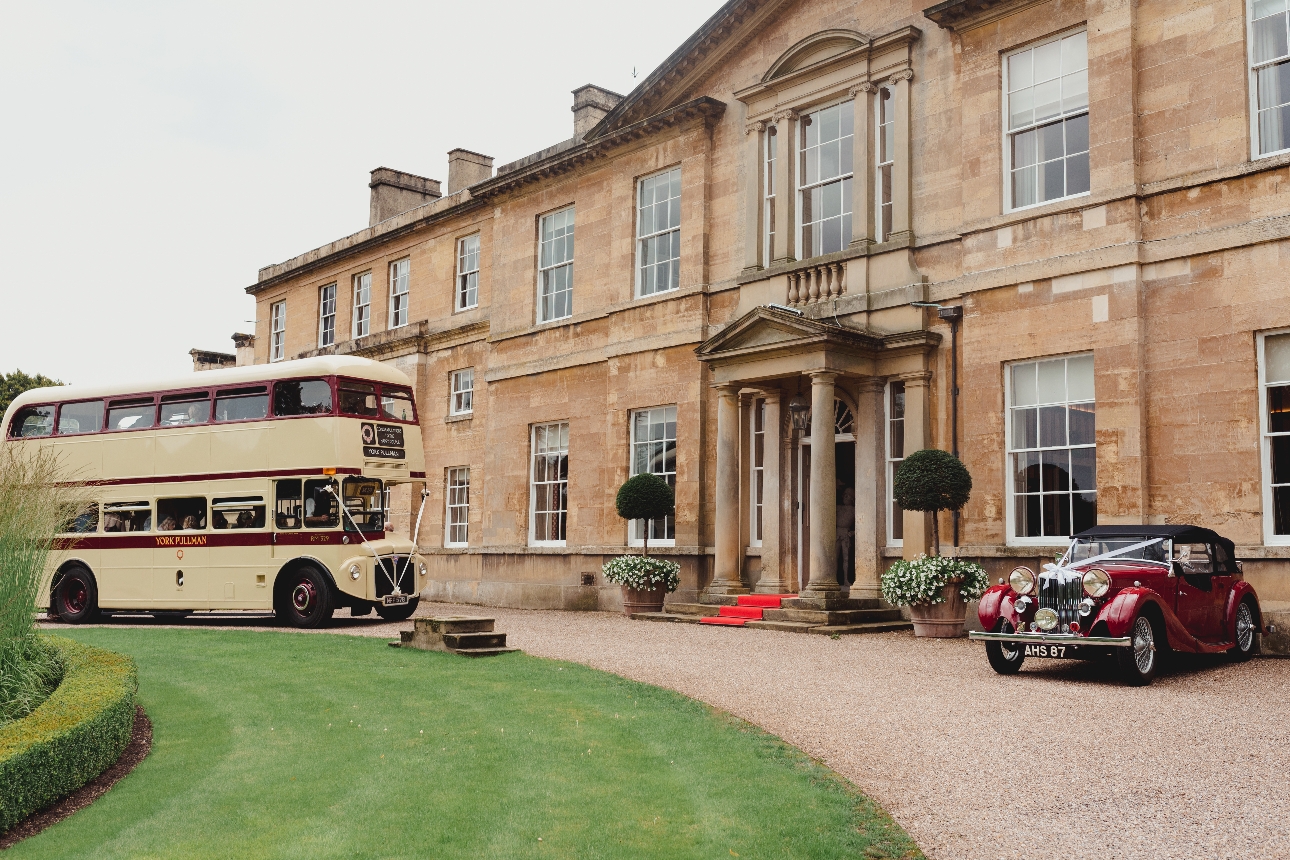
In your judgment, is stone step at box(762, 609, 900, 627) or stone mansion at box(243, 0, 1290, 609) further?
stone step at box(762, 609, 900, 627)

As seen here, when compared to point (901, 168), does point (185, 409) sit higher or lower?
lower

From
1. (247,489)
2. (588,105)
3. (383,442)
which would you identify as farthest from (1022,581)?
(588,105)

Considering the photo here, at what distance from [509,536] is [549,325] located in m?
4.28

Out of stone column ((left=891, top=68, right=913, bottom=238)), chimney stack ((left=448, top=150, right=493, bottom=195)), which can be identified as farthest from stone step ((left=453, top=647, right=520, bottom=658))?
chimney stack ((left=448, top=150, right=493, bottom=195))

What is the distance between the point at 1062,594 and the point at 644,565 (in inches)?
344

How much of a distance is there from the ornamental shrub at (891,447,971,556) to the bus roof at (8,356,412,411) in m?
8.13

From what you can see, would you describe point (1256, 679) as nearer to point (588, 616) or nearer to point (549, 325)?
point (588, 616)

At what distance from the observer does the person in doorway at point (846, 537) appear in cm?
1747

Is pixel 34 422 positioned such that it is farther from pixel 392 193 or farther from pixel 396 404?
pixel 392 193

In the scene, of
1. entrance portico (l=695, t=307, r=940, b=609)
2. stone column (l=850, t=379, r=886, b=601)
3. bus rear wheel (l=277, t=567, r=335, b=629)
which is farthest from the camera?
bus rear wheel (l=277, t=567, r=335, b=629)

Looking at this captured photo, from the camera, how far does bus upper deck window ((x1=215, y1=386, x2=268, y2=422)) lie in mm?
17625

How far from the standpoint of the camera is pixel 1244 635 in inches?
463

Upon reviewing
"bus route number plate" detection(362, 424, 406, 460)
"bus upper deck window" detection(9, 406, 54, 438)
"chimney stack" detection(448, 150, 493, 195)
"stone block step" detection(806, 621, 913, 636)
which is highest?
"chimney stack" detection(448, 150, 493, 195)

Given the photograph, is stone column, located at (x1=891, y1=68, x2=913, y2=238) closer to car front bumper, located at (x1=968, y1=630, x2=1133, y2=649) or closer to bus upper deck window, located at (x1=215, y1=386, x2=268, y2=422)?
car front bumper, located at (x1=968, y1=630, x2=1133, y2=649)
